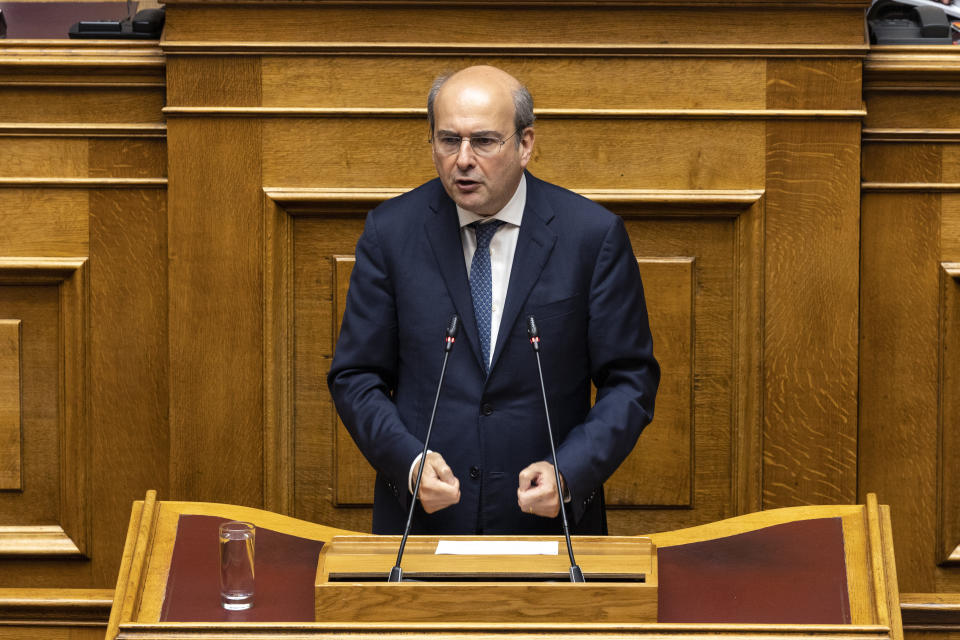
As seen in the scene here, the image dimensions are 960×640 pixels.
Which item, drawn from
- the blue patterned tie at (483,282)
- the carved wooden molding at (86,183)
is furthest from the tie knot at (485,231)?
the carved wooden molding at (86,183)

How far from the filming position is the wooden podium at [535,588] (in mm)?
1450

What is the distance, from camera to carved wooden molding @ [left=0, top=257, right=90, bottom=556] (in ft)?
8.45

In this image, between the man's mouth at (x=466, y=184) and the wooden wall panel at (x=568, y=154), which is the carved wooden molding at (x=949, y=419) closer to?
the wooden wall panel at (x=568, y=154)

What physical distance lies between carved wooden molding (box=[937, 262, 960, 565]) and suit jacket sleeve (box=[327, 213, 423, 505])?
1147mm

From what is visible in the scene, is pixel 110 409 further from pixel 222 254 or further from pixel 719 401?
pixel 719 401

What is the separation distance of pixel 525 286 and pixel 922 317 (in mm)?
1003

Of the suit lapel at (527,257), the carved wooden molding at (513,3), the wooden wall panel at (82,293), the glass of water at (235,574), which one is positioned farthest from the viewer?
the wooden wall panel at (82,293)

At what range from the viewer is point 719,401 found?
2555 mm

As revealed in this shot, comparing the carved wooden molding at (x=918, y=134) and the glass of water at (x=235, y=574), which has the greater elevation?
the carved wooden molding at (x=918, y=134)

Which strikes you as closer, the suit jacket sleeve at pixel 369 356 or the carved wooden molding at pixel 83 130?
the suit jacket sleeve at pixel 369 356

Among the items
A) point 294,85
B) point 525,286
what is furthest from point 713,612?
point 294,85

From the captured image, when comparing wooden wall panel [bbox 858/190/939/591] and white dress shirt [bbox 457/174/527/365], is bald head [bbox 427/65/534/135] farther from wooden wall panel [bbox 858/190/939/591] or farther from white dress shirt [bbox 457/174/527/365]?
wooden wall panel [bbox 858/190/939/591]

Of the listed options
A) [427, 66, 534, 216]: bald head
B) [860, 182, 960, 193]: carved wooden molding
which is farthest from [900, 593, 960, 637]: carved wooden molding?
[427, 66, 534, 216]: bald head

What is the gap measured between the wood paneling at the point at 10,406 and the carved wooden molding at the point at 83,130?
37cm
